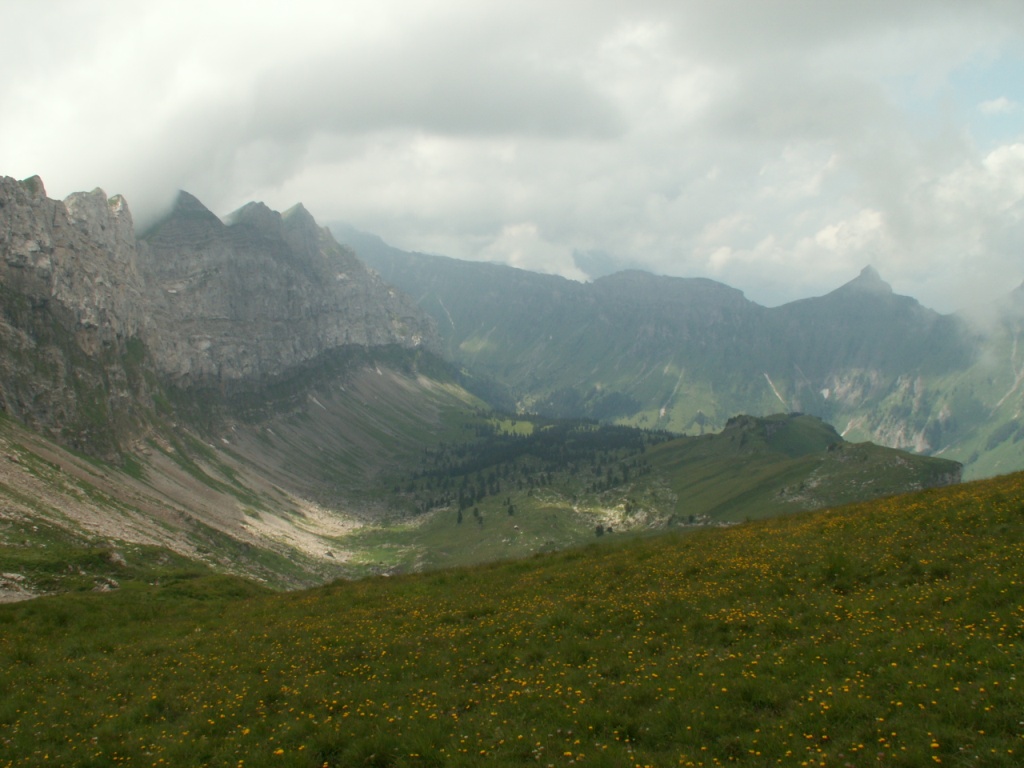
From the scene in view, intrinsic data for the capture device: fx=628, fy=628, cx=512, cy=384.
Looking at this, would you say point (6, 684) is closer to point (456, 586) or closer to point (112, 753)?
point (112, 753)

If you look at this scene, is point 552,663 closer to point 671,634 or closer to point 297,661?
point 671,634

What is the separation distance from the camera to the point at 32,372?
19288 cm

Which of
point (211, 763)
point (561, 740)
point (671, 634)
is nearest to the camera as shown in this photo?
point (561, 740)

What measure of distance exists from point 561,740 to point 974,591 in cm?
1437

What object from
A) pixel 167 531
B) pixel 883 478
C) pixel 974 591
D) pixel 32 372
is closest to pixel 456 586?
pixel 974 591

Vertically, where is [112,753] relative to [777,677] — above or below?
below

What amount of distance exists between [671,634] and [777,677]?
5.36 meters

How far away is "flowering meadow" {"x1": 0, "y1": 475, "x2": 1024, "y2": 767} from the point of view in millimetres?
14531

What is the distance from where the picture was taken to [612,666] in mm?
20156

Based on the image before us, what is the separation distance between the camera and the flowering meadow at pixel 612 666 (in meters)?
14.5

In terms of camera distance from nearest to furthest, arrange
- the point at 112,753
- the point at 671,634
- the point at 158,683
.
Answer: the point at 112,753 < the point at 671,634 < the point at 158,683

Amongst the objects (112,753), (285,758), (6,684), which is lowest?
(6,684)

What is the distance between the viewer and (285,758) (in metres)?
16.2

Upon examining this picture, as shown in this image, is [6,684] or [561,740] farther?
[6,684]
